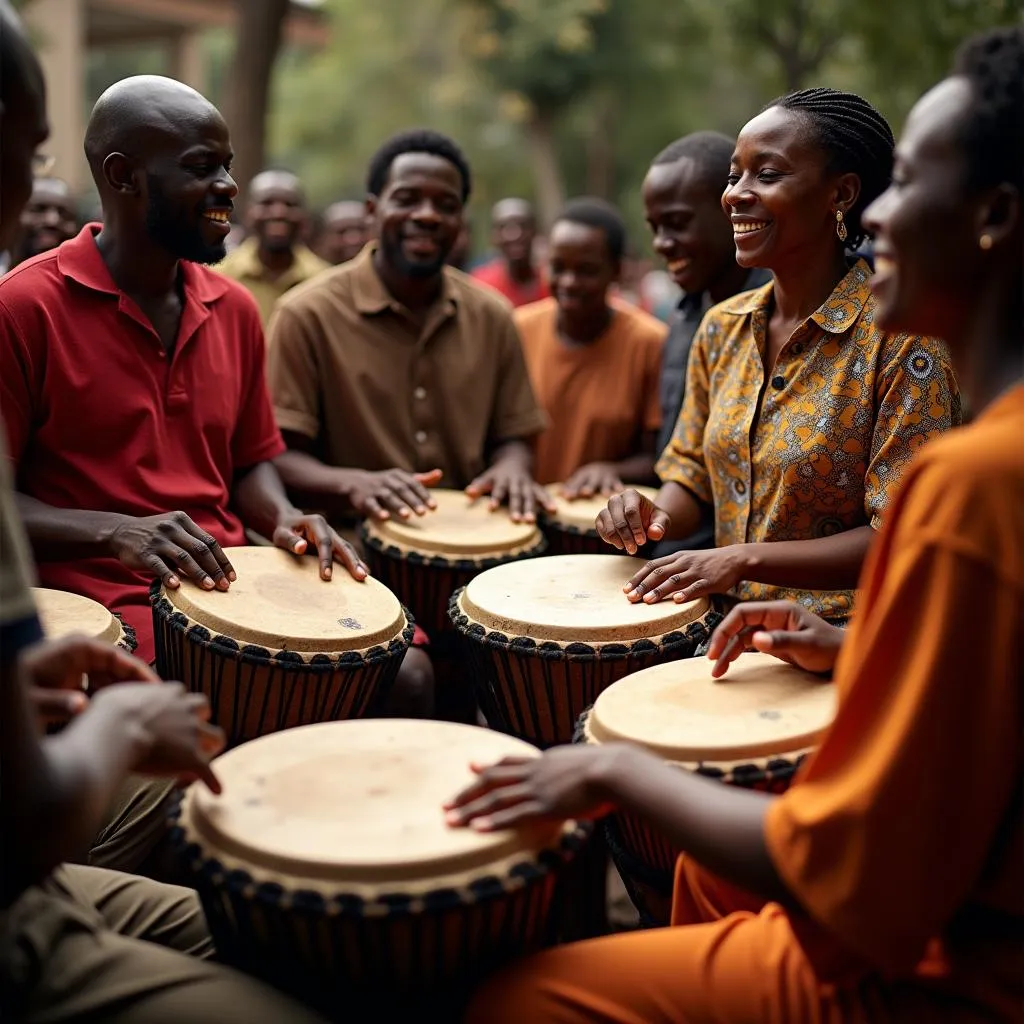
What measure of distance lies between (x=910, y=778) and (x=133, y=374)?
2.46 metres

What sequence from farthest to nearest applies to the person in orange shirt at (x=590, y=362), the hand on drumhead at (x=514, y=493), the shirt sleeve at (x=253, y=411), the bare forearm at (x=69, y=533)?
the person in orange shirt at (x=590, y=362) → the hand on drumhead at (x=514, y=493) → the shirt sleeve at (x=253, y=411) → the bare forearm at (x=69, y=533)

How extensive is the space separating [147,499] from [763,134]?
6.34ft

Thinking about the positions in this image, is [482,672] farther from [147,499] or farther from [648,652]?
[147,499]

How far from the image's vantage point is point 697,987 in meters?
1.85

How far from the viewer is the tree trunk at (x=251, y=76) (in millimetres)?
10781

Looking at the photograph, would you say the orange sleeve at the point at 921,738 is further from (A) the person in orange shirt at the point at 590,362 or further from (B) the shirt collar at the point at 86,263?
(A) the person in orange shirt at the point at 590,362

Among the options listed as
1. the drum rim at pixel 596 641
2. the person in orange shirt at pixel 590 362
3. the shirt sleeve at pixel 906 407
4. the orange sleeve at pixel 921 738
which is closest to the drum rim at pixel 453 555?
the drum rim at pixel 596 641

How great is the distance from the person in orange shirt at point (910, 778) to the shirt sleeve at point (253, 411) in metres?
2.07

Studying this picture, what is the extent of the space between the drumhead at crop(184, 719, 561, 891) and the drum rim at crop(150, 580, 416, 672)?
0.53m

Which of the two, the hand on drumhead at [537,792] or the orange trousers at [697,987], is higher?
the hand on drumhead at [537,792]

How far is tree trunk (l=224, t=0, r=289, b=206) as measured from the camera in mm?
10781

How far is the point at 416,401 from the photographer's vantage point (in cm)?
443

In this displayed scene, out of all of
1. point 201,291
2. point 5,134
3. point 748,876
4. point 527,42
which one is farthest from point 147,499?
point 527,42

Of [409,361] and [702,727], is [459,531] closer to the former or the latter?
[409,361]
